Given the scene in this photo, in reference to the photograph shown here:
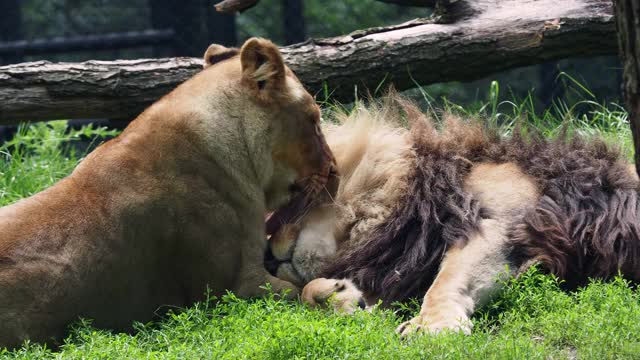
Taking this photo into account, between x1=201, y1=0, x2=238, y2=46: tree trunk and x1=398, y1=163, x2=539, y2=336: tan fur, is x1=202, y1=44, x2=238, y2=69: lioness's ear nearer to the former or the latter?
x1=398, y1=163, x2=539, y2=336: tan fur

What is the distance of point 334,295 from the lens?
13.5 ft

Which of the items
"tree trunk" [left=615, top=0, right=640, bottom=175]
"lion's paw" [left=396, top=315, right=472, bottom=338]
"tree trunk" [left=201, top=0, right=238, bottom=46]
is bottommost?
"lion's paw" [left=396, top=315, right=472, bottom=338]

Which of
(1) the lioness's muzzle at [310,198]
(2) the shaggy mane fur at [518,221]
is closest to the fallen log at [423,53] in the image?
(2) the shaggy mane fur at [518,221]

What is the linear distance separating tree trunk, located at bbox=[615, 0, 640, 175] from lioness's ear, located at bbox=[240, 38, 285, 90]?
1.67 m

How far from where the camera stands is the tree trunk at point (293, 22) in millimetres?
9055

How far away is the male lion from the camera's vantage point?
432cm

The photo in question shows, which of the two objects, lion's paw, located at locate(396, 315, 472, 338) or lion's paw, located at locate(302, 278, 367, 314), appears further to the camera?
lion's paw, located at locate(302, 278, 367, 314)

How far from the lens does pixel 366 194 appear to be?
4.70 meters

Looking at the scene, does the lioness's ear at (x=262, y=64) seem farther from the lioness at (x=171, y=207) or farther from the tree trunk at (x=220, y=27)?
the tree trunk at (x=220, y=27)

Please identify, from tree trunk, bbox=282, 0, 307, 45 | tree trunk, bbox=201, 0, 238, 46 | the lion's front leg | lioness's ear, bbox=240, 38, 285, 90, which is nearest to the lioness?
lioness's ear, bbox=240, 38, 285, 90

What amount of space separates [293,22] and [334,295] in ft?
17.6

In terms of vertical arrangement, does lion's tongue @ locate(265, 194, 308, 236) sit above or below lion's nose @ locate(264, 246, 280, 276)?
above

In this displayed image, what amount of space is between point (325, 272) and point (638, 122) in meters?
1.82

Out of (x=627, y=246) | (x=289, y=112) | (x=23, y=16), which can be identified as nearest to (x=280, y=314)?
(x=289, y=112)
